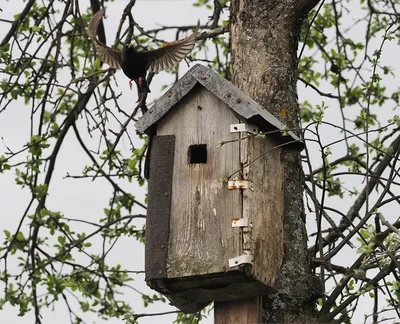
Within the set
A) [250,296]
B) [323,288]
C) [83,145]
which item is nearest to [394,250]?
[323,288]

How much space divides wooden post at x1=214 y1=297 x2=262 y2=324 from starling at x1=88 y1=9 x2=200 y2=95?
2.17m

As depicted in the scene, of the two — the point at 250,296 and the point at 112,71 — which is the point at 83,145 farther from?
the point at 250,296

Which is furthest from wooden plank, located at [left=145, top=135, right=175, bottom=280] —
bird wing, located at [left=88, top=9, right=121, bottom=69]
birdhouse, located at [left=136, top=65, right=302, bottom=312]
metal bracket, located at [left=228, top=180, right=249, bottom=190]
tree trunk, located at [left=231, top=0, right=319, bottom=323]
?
bird wing, located at [left=88, top=9, right=121, bottom=69]

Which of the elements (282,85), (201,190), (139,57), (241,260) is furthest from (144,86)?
(241,260)

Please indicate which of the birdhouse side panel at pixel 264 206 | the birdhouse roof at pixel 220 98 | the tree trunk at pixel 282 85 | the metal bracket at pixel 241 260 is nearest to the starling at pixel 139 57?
the tree trunk at pixel 282 85

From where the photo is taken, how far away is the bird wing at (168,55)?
23.8 ft

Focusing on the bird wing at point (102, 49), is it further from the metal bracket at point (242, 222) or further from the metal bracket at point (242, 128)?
the metal bracket at point (242, 222)

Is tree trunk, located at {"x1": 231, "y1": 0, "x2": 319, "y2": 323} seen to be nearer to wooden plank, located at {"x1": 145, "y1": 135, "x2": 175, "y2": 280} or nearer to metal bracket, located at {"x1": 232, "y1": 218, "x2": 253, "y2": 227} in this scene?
metal bracket, located at {"x1": 232, "y1": 218, "x2": 253, "y2": 227}

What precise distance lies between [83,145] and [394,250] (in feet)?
11.7

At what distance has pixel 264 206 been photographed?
5398 millimetres

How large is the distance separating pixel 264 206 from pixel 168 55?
2.34 m

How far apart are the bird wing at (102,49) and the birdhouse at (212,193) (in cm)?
183

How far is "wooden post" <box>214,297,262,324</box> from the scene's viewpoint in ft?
17.5

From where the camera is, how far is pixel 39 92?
8.50 meters
